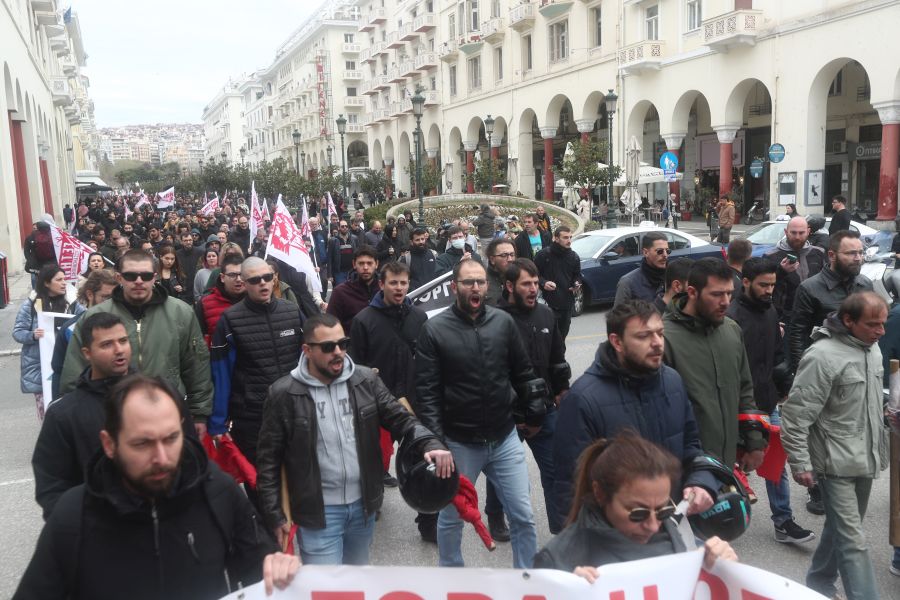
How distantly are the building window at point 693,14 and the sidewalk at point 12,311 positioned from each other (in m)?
25.6

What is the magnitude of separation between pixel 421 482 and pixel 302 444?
555 millimetres

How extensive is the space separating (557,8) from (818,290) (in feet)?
120

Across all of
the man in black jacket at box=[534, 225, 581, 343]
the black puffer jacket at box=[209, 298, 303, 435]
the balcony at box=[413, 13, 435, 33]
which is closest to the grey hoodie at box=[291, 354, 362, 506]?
the black puffer jacket at box=[209, 298, 303, 435]

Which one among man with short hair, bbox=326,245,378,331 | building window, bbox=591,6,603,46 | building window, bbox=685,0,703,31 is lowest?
man with short hair, bbox=326,245,378,331

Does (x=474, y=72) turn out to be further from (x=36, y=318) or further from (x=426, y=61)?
(x=36, y=318)

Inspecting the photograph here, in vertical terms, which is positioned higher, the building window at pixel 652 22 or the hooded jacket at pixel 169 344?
the building window at pixel 652 22

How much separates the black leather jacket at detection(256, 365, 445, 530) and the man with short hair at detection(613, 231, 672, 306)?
3265 millimetres

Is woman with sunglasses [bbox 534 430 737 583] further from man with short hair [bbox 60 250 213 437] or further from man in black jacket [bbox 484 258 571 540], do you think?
man with short hair [bbox 60 250 213 437]

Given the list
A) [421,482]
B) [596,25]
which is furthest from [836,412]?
[596,25]

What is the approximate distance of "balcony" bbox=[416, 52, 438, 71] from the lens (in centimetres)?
5574

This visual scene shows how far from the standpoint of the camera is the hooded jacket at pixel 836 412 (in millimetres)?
4016

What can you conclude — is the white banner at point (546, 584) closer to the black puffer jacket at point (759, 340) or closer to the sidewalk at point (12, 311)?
the black puffer jacket at point (759, 340)

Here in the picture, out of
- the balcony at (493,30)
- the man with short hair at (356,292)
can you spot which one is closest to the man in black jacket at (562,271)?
the man with short hair at (356,292)

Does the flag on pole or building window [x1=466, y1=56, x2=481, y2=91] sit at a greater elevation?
building window [x1=466, y1=56, x2=481, y2=91]
